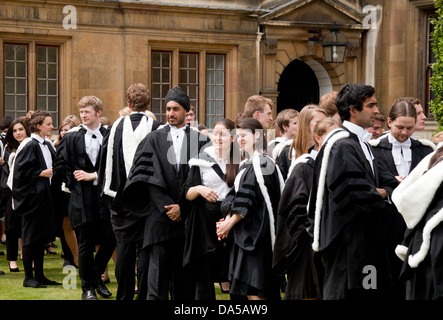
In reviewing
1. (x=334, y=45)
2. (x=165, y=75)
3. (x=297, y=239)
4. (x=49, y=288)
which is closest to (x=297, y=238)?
(x=297, y=239)

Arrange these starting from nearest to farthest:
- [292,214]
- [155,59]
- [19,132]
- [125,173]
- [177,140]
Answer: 1. [292,214]
2. [177,140]
3. [125,173]
4. [19,132]
5. [155,59]

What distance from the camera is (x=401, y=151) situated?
7668 millimetres

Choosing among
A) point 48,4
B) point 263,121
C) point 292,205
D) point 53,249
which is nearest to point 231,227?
point 292,205

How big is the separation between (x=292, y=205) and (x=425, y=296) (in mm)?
1777

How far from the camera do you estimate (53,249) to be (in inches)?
521

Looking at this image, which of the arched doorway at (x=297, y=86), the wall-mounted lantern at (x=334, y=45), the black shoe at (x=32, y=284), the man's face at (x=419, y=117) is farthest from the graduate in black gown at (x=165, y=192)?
the arched doorway at (x=297, y=86)

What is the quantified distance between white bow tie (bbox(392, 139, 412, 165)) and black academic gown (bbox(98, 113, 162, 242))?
2.47 meters

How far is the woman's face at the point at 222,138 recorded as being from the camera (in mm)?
7398

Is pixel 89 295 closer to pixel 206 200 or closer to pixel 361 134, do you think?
pixel 206 200

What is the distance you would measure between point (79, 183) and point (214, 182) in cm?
219

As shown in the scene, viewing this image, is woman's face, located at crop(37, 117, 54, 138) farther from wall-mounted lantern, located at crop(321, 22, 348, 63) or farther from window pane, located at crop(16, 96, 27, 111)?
wall-mounted lantern, located at crop(321, 22, 348, 63)

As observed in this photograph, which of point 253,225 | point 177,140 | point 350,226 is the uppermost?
point 177,140

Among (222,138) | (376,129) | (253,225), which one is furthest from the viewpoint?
(376,129)

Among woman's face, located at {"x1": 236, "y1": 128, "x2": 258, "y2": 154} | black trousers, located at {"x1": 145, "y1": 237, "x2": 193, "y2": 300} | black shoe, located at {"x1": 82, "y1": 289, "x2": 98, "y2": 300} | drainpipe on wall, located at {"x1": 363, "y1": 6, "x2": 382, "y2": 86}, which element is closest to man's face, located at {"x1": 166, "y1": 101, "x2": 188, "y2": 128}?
woman's face, located at {"x1": 236, "y1": 128, "x2": 258, "y2": 154}
